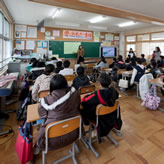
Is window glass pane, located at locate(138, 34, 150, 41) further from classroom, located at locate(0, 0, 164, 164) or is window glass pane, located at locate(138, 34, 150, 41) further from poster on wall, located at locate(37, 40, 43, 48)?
poster on wall, located at locate(37, 40, 43, 48)

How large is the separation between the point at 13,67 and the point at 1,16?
1542 mm

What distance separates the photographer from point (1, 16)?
12.3 feet

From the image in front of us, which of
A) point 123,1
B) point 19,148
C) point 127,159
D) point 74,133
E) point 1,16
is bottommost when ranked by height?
point 127,159

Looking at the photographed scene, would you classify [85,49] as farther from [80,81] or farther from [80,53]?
[80,81]

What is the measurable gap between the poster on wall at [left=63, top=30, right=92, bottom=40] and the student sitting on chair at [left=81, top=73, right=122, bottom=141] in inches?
231

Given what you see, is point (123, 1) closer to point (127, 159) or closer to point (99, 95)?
point (99, 95)

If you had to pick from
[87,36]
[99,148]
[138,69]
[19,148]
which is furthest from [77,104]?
[87,36]

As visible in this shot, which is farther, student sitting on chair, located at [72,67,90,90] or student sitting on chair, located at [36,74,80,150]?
student sitting on chair, located at [72,67,90,90]

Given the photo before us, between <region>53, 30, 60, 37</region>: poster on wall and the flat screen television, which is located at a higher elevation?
<region>53, 30, 60, 37</region>: poster on wall

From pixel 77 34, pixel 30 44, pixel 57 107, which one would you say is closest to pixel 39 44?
pixel 30 44

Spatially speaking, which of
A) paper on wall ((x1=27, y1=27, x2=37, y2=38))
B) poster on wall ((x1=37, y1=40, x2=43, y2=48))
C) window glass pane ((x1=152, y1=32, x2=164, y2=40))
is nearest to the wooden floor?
poster on wall ((x1=37, y1=40, x2=43, y2=48))

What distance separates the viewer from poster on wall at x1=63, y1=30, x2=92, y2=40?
676cm

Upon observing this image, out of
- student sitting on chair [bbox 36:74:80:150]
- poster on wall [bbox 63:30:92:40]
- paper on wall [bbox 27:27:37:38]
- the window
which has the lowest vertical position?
student sitting on chair [bbox 36:74:80:150]

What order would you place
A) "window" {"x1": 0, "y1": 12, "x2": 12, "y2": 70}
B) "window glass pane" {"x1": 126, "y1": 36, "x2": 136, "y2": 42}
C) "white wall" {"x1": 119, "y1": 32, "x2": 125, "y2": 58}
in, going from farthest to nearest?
"white wall" {"x1": 119, "y1": 32, "x2": 125, "y2": 58}, "window glass pane" {"x1": 126, "y1": 36, "x2": 136, "y2": 42}, "window" {"x1": 0, "y1": 12, "x2": 12, "y2": 70}
